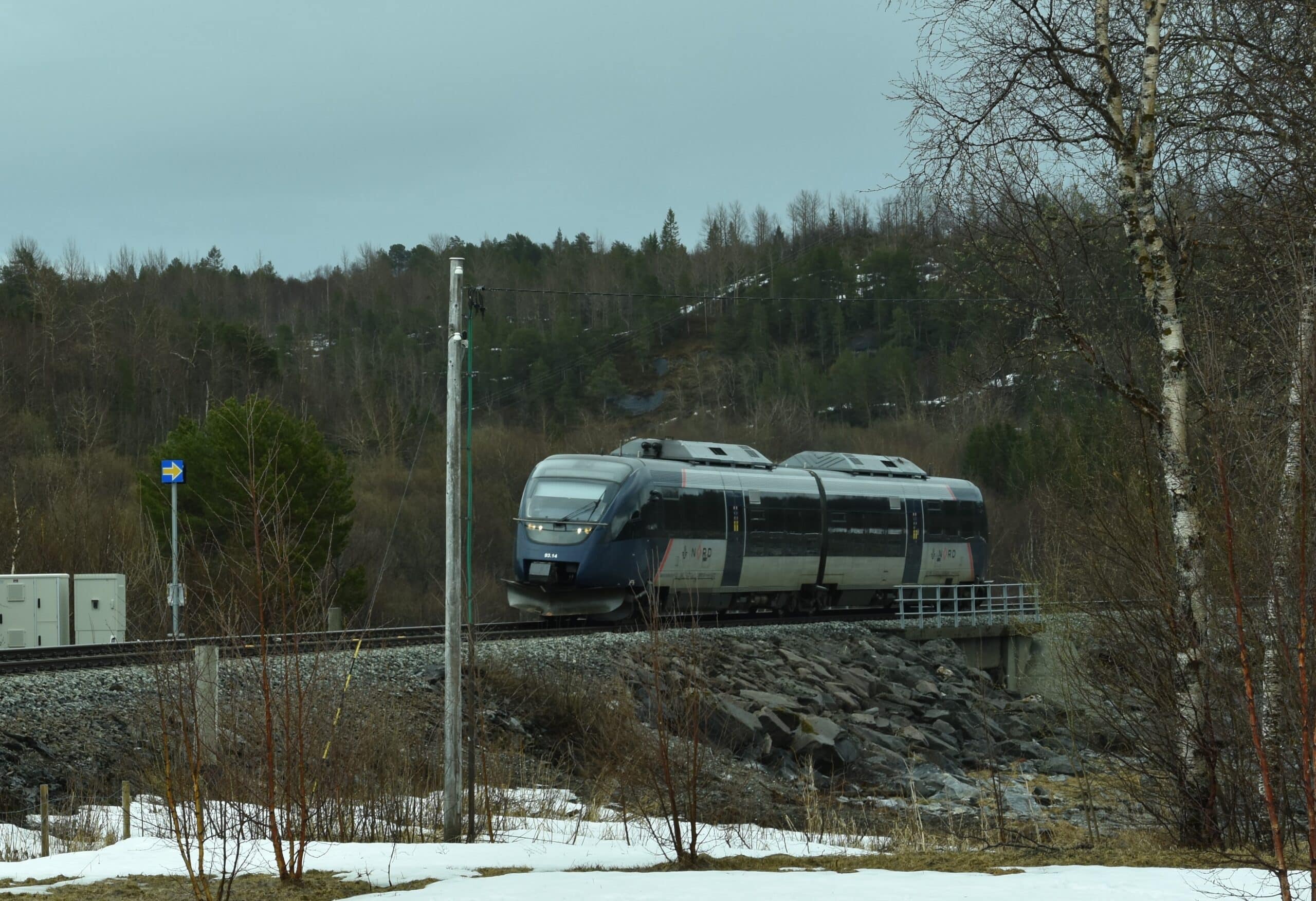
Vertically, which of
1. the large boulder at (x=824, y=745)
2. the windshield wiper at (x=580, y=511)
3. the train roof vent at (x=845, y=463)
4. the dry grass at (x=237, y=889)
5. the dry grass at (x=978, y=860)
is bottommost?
the large boulder at (x=824, y=745)

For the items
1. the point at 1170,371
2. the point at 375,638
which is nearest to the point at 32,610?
the point at 375,638

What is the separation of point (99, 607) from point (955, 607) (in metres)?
19.1

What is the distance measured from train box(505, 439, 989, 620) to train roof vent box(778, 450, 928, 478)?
0.04 m

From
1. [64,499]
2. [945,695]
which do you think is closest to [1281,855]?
[945,695]

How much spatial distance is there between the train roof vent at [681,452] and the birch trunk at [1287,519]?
58.7 ft

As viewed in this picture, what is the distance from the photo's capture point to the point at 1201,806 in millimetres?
11703

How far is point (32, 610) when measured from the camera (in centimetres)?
2625

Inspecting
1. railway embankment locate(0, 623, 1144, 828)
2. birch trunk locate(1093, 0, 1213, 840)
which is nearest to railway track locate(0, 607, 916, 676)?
railway embankment locate(0, 623, 1144, 828)

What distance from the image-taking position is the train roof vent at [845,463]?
33969mm

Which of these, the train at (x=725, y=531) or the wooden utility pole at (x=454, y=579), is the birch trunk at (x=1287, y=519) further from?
the train at (x=725, y=531)

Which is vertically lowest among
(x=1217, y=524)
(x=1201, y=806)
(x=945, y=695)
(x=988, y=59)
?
(x=945, y=695)

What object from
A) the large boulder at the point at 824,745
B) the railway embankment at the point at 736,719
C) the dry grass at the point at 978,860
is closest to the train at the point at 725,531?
the railway embankment at the point at 736,719

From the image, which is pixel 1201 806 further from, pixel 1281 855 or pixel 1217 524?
pixel 1281 855

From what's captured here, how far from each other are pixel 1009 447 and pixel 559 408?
32.4 meters
